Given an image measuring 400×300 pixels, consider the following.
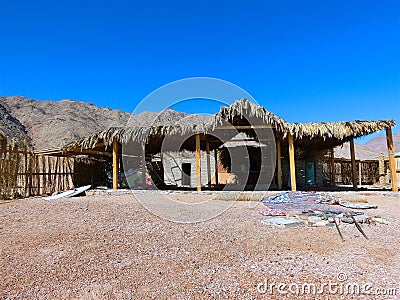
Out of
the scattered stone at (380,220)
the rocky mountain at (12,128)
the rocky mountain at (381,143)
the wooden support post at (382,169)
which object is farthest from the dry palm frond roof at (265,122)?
the rocky mountain at (381,143)

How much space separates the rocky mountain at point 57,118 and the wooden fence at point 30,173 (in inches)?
649

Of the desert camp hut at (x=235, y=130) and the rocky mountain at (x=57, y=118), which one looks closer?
the desert camp hut at (x=235, y=130)

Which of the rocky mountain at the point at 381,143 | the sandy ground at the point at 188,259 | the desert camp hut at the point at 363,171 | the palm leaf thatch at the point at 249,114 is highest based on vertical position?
the rocky mountain at the point at 381,143

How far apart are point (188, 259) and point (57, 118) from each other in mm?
39457

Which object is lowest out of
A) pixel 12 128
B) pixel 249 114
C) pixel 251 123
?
pixel 251 123

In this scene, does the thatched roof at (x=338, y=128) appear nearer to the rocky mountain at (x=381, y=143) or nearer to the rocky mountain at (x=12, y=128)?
the rocky mountain at (x=12, y=128)

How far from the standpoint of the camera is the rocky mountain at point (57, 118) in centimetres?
3247

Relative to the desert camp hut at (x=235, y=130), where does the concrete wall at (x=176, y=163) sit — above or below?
below

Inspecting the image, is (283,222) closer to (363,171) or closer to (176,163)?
(176,163)

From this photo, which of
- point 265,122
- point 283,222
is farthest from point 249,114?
point 283,222

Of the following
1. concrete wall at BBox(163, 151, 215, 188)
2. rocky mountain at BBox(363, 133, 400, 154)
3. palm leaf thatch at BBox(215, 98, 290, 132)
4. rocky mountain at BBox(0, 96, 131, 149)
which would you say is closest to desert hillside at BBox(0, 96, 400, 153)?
rocky mountain at BBox(0, 96, 131, 149)

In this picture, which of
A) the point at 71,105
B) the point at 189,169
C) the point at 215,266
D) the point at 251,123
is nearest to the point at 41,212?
the point at 215,266

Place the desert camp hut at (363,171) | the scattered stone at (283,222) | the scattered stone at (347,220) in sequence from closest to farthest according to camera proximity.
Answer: the scattered stone at (283,222) < the scattered stone at (347,220) < the desert camp hut at (363,171)

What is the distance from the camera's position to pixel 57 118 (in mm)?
37812
